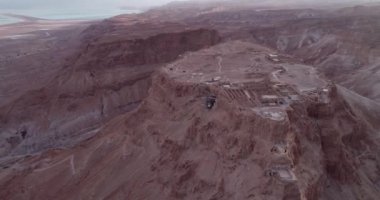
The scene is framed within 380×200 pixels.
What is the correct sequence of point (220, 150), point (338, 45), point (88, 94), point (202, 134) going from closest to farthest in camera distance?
point (220, 150) < point (202, 134) < point (88, 94) < point (338, 45)

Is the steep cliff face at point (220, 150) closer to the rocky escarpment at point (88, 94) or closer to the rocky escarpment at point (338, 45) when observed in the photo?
the rocky escarpment at point (88, 94)

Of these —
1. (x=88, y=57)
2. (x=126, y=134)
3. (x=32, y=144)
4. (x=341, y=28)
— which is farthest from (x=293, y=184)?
(x=341, y=28)

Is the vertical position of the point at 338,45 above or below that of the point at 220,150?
below

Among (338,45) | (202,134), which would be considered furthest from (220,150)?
(338,45)

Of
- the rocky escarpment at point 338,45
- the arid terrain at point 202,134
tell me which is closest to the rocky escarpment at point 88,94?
the arid terrain at point 202,134

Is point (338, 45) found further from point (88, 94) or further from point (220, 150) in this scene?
point (220, 150)

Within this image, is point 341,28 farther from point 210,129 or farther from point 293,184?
point 293,184

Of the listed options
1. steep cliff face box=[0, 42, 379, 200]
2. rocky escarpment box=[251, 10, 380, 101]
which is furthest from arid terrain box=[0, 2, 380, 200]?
rocky escarpment box=[251, 10, 380, 101]

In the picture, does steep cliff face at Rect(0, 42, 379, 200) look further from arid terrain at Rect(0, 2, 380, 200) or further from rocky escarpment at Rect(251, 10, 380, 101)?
rocky escarpment at Rect(251, 10, 380, 101)
